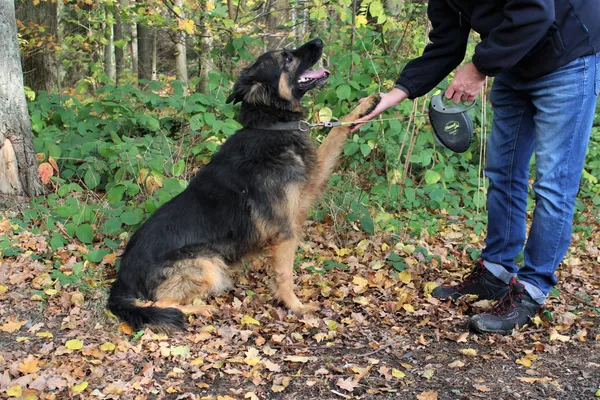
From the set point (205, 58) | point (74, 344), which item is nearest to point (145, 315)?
point (74, 344)

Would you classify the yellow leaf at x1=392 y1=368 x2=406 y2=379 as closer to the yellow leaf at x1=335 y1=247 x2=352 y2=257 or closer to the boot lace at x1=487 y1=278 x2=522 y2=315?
the boot lace at x1=487 y1=278 x2=522 y2=315

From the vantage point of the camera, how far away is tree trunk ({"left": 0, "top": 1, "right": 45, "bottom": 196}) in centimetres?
489

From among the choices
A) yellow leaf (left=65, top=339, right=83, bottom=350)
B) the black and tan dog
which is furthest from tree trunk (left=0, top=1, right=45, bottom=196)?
yellow leaf (left=65, top=339, right=83, bottom=350)

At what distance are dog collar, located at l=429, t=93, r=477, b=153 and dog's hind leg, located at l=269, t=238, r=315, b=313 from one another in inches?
52.2

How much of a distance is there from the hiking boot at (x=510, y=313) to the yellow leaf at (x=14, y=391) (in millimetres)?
2638

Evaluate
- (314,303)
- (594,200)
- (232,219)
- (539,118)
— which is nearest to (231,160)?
(232,219)

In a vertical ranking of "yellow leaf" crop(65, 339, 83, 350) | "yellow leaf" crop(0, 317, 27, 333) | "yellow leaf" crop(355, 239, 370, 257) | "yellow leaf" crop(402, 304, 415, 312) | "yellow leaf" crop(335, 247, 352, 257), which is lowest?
"yellow leaf" crop(402, 304, 415, 312)

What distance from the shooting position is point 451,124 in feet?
12.2

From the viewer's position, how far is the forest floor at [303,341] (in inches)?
112

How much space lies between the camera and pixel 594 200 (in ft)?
20.4

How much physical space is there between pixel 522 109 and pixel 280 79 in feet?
5.66

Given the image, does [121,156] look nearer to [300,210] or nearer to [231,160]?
[231,160]

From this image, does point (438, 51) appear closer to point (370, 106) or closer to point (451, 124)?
point (451, 124)

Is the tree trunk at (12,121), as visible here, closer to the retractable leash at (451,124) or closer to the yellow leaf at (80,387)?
the yellow leaf at (80,387)
